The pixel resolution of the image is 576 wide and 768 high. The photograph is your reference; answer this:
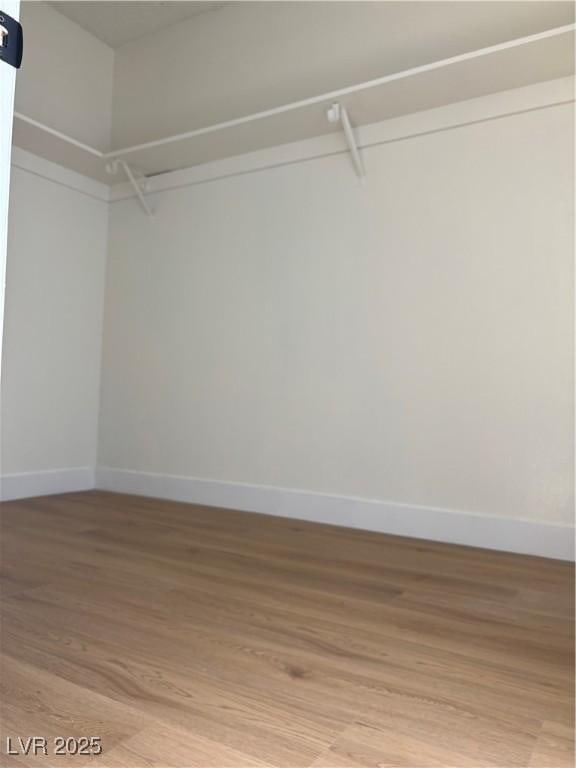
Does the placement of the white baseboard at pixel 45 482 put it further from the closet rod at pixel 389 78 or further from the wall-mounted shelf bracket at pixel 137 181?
the closet rod at pixel 389 78

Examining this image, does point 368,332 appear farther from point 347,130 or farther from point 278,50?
point 278,50

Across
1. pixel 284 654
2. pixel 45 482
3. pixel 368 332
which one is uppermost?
pixel 368 332

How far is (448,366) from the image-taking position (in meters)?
2.93

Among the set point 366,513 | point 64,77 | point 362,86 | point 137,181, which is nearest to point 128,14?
point 64,77

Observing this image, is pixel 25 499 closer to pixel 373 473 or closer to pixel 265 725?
pixel 373 473

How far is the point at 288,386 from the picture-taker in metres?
3.40

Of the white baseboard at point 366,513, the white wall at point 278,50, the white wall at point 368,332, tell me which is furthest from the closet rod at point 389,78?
the white baseboard at point 366,513

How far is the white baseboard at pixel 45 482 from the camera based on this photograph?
3.55 m

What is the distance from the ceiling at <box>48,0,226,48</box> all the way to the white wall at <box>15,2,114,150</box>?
9 centimetres

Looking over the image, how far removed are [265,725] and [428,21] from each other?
3117 millimetres

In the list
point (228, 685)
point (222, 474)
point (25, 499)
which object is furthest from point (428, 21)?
point (25, 499)

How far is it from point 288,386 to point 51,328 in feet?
5.27

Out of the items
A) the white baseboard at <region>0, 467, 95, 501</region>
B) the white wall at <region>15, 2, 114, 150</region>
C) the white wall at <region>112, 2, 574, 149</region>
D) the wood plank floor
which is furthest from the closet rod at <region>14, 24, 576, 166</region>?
the wood plank floor

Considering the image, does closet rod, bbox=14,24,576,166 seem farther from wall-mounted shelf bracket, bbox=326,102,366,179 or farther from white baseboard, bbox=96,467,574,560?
white baseboard, bbox=96,467,574,560
